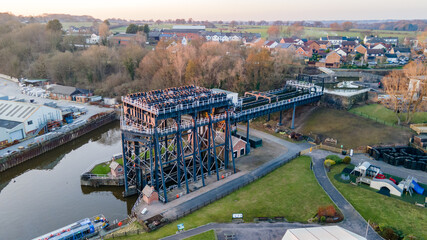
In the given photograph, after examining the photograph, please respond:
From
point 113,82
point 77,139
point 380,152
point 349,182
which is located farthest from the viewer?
point 113,82

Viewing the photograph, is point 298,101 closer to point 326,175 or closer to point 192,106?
point 326,175

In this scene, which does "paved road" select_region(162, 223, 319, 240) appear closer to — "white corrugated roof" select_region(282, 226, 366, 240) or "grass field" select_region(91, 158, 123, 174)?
"white corrugated roof" select_region(282, 226, 366, 240)

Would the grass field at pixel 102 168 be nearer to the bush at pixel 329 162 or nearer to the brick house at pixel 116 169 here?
the brick house at pixel 116 169

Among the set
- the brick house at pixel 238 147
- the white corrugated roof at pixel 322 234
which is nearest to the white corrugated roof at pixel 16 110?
the brick house at pixel 238 147

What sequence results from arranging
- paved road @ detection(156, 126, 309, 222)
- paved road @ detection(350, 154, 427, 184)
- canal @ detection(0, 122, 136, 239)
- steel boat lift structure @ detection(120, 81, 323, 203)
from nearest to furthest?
1. paved road @ detection(156, 126, 309, 222)
2. canal @ detection(0, 122, 136, 239)
3. steel boat lift structure @ detection(120, 81, 323, 203)
4. paved road @ detection(350, 154, 427, 184)

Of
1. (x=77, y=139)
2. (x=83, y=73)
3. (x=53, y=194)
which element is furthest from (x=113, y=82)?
(x=53, y=194)

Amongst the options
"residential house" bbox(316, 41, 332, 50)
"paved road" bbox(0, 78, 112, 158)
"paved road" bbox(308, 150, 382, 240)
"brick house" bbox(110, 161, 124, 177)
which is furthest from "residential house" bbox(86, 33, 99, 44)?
"paved road" bbox(308, 150, 382, 240)

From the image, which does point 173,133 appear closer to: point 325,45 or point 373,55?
point 373,55

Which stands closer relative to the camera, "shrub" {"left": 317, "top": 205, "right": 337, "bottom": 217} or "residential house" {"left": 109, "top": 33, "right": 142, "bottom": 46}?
"shrub" {"left": 317, "top": 205, "right": 337, "bottom": 217}
